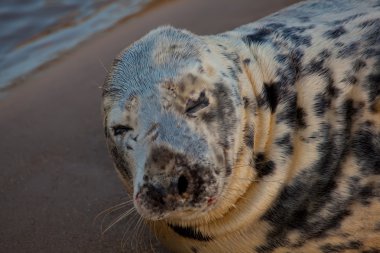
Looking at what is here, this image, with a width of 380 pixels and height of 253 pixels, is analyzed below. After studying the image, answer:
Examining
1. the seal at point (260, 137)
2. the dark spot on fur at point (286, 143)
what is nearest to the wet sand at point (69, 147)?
the seal at point (260, 137)

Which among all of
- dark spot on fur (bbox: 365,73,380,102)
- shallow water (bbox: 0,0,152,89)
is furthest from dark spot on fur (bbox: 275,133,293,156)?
shallow water (bbox: 0,0,152,89)

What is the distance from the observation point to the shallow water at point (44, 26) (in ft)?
16.8

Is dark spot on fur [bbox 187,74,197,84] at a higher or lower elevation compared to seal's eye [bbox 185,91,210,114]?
higher

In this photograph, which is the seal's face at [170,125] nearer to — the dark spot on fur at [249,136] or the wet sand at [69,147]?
the dark spot on fur at [249,136]

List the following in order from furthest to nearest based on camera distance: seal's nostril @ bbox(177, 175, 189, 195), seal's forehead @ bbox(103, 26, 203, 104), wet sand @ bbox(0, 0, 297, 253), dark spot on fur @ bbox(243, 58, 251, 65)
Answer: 1. wet sand @ bbox(0, 0, 297, 253)
2. dark spot on fur @ bbox(243, 58, 251, 65)
3. seal's forehead @ bbox(103, 26, 203, 104)
4. seal's nostril @ bbox(177, 175, 189, 195)

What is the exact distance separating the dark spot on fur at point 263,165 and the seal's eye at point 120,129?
517 millimetres

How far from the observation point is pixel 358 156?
8.95 ft

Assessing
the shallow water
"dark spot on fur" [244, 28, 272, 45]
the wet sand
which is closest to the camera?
"dark spot on fur" [244, 28, 272, 45]

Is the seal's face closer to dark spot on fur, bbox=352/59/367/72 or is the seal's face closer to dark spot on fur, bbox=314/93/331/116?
dark spot on fur, bbox=314/93/331/116

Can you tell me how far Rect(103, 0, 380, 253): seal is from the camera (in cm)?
265

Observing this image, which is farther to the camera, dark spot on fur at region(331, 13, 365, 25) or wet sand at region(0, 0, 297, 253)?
wet sand at region(0, 0, 297, 253)

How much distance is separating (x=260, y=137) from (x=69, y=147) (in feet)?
5.04

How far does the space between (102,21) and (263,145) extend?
3226 mm

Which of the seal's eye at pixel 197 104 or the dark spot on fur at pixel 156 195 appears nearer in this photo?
the dark spot on fur at pixel 156 195
